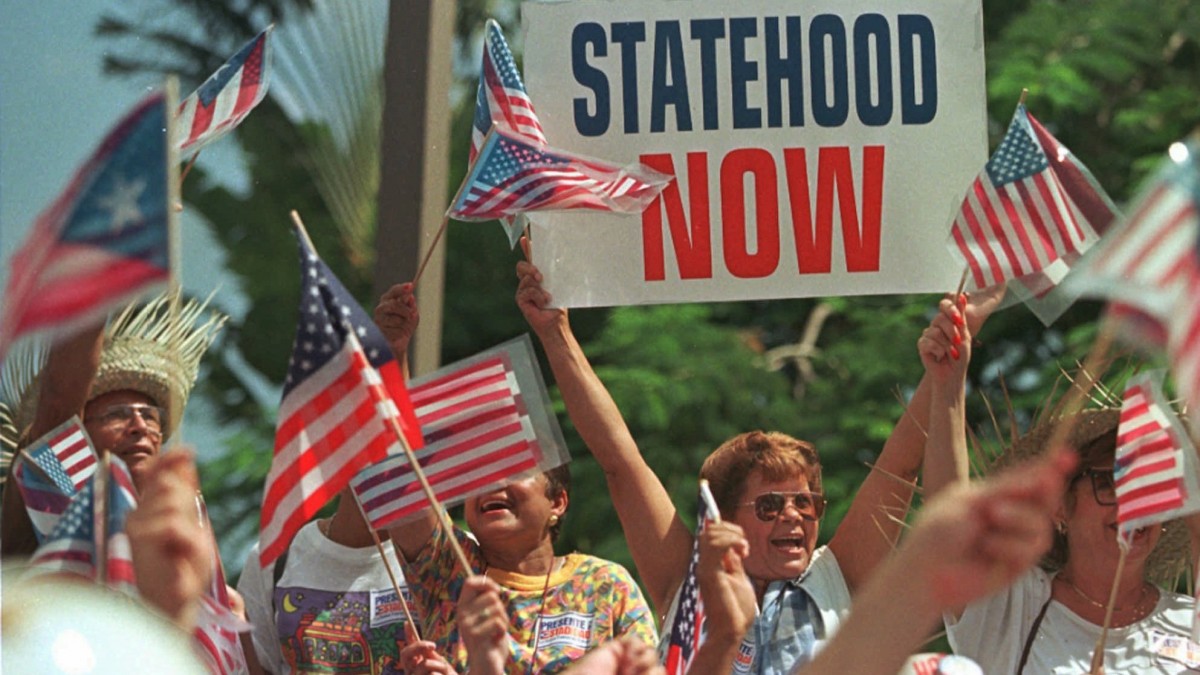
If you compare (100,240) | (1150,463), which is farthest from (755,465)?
(100,240)

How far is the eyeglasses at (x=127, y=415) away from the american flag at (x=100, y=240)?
1.41m

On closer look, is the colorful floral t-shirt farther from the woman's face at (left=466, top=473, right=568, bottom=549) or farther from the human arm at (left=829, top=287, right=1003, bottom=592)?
the human arm at (left=829, top=287, right=1003, bottom=592)

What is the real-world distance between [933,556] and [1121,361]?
20.2ft

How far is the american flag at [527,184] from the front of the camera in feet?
15.0

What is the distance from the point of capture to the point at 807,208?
496 centimetres

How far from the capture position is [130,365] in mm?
4586

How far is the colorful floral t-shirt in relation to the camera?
4.17m

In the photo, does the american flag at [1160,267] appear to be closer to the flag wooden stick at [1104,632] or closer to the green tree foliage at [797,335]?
the flag wooden stick at [1104,632]

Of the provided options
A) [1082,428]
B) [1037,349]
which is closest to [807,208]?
[1082,428]

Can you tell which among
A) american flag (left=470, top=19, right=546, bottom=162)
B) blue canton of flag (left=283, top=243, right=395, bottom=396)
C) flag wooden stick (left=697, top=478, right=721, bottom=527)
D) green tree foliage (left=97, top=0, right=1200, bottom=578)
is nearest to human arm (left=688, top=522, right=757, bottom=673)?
flag wooden stick (left=697, top=478, right=721, bottom=527)

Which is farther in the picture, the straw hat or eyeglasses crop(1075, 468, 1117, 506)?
the straw hat

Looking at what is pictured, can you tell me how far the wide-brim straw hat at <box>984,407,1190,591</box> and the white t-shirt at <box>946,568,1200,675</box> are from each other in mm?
207

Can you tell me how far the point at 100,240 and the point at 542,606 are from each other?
5.03 feet

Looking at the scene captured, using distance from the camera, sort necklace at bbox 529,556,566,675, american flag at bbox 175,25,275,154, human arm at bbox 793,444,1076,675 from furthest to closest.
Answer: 1. american flag at bbox 175,25,275,154
2. necklace at bbox 529,556,566,675
3. human arm at bbox 793,444,1076,675
